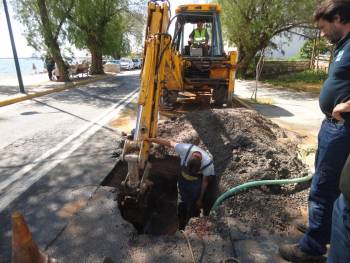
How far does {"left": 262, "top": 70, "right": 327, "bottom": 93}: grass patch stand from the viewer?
58.6ft

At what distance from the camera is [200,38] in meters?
10.8

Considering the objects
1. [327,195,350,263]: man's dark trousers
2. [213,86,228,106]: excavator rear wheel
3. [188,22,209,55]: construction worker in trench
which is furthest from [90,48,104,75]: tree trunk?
[327,195,350,263]: man's dark trousers

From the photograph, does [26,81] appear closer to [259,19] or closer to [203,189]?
[259,19]

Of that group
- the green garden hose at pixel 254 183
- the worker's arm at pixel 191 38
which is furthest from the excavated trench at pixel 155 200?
the worker's arm at pixel 191 38

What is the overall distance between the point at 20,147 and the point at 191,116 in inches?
147

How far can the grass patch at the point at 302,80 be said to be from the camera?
58.6ft

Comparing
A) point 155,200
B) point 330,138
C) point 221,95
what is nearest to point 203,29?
point 221,95

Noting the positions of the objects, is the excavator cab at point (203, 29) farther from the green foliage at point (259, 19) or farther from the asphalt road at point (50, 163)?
the green foliage at point (259, 19)

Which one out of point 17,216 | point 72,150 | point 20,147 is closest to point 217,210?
point 17,216

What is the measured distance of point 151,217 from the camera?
17.8ft

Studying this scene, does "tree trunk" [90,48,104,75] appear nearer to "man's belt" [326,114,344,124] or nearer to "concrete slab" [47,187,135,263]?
"concrete slab" [47,187,135,263]

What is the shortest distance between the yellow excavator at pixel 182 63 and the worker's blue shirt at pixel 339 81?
87.3 inches

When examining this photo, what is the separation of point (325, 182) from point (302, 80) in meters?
19.6

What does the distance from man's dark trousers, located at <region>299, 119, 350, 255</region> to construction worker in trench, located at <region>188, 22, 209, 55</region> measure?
8.29m
